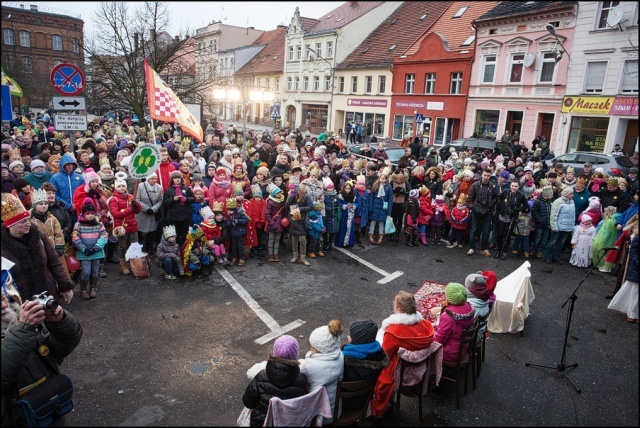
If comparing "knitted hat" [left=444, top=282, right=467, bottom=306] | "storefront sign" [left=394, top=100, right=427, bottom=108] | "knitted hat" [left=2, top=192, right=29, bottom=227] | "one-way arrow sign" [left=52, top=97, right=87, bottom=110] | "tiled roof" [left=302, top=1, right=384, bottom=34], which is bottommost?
"knitted hat" [left=444, top=282, right=467, bottom=306]

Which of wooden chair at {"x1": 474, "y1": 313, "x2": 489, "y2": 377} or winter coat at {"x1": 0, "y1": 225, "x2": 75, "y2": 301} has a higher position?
winter coat at {"x1": 0, "y1": 225, "x2": 75, "y2": 301}

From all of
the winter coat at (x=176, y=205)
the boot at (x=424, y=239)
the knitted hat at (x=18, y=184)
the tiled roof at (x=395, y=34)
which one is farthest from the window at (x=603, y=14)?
the knitted hat at (x=18, y=184)

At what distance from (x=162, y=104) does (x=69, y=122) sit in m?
1.92

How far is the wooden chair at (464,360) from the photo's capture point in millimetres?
4551

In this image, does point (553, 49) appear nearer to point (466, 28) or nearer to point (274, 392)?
point (466, 28)

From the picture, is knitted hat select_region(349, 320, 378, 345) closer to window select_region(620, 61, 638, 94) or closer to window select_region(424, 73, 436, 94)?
window select_region(620, 61, 638, 94)

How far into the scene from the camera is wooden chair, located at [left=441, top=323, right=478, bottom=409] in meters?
4.55

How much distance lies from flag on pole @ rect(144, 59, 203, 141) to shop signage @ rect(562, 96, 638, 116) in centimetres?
2025

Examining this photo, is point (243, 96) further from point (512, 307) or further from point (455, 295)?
point (455, 295)

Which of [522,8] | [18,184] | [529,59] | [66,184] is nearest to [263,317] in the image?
[18,184]

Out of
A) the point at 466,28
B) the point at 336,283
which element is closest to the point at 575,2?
the point at 466,28

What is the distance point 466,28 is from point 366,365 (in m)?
32.0

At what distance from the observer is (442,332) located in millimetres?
4707

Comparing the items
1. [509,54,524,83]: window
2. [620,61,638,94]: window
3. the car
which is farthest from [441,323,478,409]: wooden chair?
[509,54,524,83]: window
